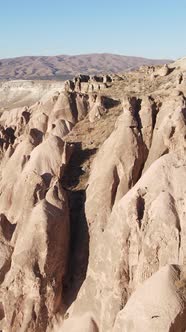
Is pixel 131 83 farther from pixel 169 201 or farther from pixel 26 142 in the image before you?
pixel 169 201

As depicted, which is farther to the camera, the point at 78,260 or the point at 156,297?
the point at 78,260

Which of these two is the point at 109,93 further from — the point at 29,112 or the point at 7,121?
the point at 7,121

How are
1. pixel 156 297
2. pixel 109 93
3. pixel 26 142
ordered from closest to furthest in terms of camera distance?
pixel 156 297 → pixel 26 142 → pixel 109 93

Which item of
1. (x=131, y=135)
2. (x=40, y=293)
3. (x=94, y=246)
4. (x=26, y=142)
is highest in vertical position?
(x=131, y=135)

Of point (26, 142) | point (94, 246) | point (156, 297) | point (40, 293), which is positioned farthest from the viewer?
point (26, 142)

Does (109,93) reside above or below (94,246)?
above

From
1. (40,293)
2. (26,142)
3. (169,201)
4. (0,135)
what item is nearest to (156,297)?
(169,201)

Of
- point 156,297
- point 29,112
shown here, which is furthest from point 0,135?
point 156,297
